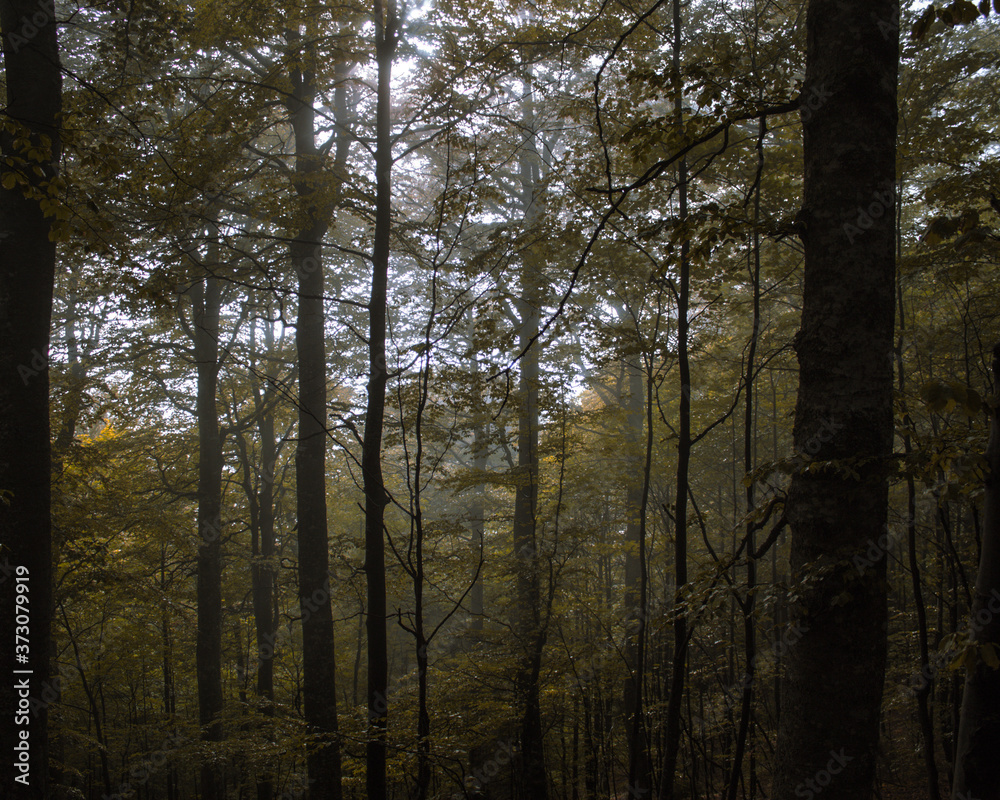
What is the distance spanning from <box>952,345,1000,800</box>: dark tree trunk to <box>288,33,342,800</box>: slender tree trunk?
20.7ft

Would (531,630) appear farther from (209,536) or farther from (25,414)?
(209,536)

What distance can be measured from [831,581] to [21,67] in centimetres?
541

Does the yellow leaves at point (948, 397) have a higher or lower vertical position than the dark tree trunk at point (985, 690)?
higher

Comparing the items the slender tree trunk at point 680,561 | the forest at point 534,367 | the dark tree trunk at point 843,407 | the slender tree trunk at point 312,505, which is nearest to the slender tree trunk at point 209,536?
the forest at point 534,367

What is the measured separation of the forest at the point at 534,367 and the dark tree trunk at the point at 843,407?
0.01 metres

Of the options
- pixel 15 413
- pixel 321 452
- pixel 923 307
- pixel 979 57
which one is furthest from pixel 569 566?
pixel 979 57

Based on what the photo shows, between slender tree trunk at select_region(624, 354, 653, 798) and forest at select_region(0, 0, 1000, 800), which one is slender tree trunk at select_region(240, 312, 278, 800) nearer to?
forest at select_region(0, 0, 1000, 800)

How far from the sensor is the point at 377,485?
436cm

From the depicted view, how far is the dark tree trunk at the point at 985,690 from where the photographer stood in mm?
1518

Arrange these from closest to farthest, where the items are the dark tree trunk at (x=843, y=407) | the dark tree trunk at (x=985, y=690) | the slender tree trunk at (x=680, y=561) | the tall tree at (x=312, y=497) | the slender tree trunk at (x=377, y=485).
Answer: the dark tree trunk at (x=985, y=690) → the dark tree trunk at (x=843, y=407) → the slender tree trunk at (x=680, y=561) → the slender tree trunk at (x=377, y=485) → the tall tree at (x=312, y=497)

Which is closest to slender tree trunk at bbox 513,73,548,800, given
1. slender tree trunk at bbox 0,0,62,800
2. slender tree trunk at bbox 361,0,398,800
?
slender tree trunk at bbox 361,0,398,800

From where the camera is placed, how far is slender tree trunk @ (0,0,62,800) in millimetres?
3428

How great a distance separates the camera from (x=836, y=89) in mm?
2396

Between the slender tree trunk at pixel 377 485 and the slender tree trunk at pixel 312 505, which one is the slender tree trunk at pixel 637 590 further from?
the slender tree trunk at pixel 312 505
